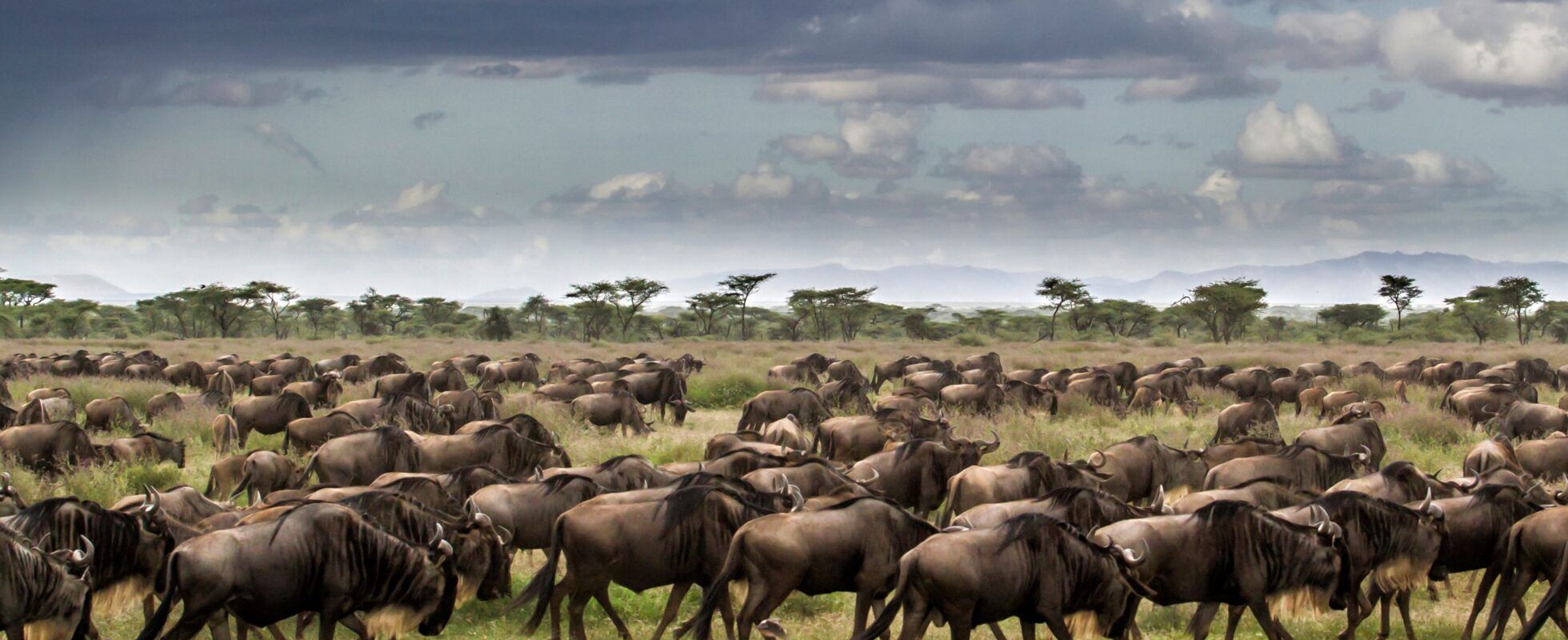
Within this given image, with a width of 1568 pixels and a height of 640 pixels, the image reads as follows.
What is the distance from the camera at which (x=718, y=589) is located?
25.7 ft

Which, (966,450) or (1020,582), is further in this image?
(966,450)

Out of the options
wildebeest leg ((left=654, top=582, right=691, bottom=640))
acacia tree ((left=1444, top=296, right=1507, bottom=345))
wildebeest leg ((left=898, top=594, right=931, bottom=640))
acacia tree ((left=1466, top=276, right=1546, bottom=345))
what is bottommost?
wildebeest leg ((left=654, top=582, right=691, bottom=640))

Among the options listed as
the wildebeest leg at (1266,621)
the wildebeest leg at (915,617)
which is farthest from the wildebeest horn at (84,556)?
the wildebeest leg at (1266,621)

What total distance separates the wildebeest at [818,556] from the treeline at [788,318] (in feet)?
151

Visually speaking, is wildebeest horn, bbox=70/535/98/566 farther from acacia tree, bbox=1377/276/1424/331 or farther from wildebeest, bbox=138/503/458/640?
acacia tree, bbox=1377/276/1424/331

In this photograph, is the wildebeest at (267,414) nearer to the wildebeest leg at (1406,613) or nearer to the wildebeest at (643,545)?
the wildebeest at (643,545)

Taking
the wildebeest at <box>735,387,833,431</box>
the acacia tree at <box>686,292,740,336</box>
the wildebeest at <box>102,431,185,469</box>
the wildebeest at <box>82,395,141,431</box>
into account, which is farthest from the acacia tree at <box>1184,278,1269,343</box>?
the wildebeest at <box>102,431,185,469</box>

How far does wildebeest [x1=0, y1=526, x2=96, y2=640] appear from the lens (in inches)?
269

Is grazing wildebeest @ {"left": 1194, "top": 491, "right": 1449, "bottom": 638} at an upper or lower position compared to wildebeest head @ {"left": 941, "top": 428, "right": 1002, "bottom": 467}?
lower

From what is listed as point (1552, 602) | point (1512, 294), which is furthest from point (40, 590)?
point (1512, 294)

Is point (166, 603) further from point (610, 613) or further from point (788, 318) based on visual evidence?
point (788, 318)

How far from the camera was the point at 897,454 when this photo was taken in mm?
11656

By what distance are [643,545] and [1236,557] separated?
3.67 metres

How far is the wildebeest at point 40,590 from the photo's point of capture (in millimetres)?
6824
